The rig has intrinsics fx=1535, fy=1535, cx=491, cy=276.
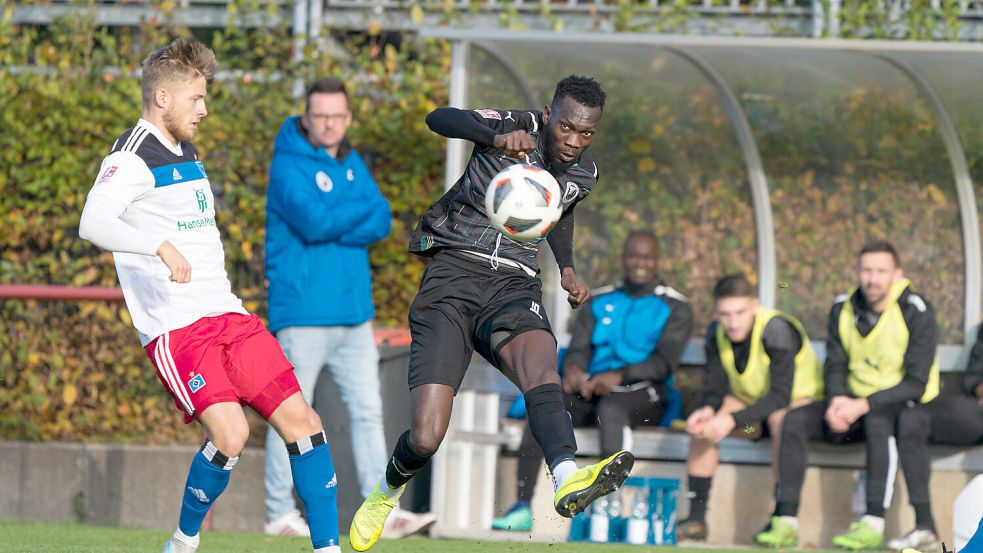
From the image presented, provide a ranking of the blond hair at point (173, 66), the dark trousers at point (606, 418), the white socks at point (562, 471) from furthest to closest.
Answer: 1. the dark trousers at point (606, 418)
2. the blond hair at point (173, 66)
3. the white socks at point (562, 471)

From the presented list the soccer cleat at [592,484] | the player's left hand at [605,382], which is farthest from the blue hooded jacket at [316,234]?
the soccer cleat at [592,484]

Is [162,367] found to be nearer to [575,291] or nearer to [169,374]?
[169,374]

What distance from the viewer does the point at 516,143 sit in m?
5.30

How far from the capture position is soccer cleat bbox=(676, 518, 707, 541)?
8203 mm

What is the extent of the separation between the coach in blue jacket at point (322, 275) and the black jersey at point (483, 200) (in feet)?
7.02

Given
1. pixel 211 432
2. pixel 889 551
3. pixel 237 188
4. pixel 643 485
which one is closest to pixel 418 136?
pixel 237 188

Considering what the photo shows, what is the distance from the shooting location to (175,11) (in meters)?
11.0

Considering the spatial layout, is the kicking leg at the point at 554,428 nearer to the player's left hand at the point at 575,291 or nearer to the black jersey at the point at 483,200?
the player's left hand at the point at 575,291

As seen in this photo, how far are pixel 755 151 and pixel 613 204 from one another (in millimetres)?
937

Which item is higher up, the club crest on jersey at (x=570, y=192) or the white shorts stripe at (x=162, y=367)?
the club crest on jersey at (x=570, y=192)

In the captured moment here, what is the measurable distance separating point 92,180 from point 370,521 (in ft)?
13.8

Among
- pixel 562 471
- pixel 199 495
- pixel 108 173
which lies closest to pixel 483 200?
pixel 562 471

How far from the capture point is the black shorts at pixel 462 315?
5.71 m

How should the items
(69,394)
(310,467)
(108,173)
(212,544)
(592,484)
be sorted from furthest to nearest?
(69,394), (212,544), (310,467), (108,173), (592,484)
